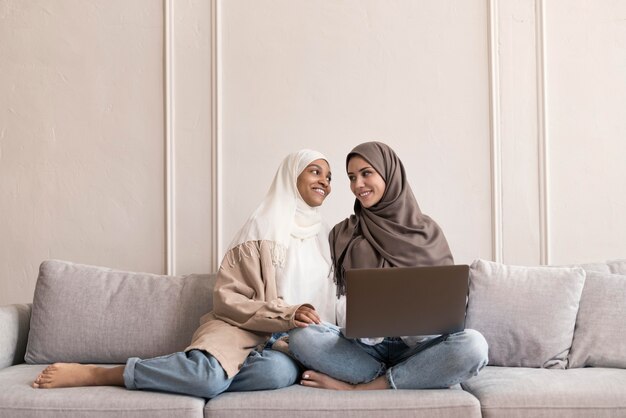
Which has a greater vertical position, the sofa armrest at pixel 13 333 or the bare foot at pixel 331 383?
the sofa armrest at pixel 13 333

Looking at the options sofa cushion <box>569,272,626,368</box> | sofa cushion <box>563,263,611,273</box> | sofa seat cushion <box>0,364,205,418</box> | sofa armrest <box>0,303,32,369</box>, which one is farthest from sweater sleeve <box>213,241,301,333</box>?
sofa cushion <box>563,263,611,273</box>

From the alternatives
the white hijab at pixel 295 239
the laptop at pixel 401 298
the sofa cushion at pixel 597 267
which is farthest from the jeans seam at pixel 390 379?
the sofa cushion at pixel 597 267

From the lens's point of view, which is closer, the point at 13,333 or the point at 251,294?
the point at 251,294

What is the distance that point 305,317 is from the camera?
2.30m

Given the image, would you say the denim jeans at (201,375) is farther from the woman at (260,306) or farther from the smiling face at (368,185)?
the smiling face at (368,185)

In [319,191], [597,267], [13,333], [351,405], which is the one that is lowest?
[351,405]

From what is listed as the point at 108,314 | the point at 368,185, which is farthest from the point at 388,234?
the point at 108,314

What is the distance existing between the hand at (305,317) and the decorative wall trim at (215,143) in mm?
916

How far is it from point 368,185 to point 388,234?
0.20 meters

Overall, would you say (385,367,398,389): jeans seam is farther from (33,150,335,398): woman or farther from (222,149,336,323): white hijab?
(222,149,336,323): white hijab

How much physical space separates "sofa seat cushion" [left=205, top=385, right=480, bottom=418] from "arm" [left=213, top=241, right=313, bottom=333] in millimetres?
279

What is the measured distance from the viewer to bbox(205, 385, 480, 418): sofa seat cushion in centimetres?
204

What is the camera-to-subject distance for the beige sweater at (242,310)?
228 centimetres

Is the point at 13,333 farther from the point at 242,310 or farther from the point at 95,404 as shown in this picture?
the point at 242,310
